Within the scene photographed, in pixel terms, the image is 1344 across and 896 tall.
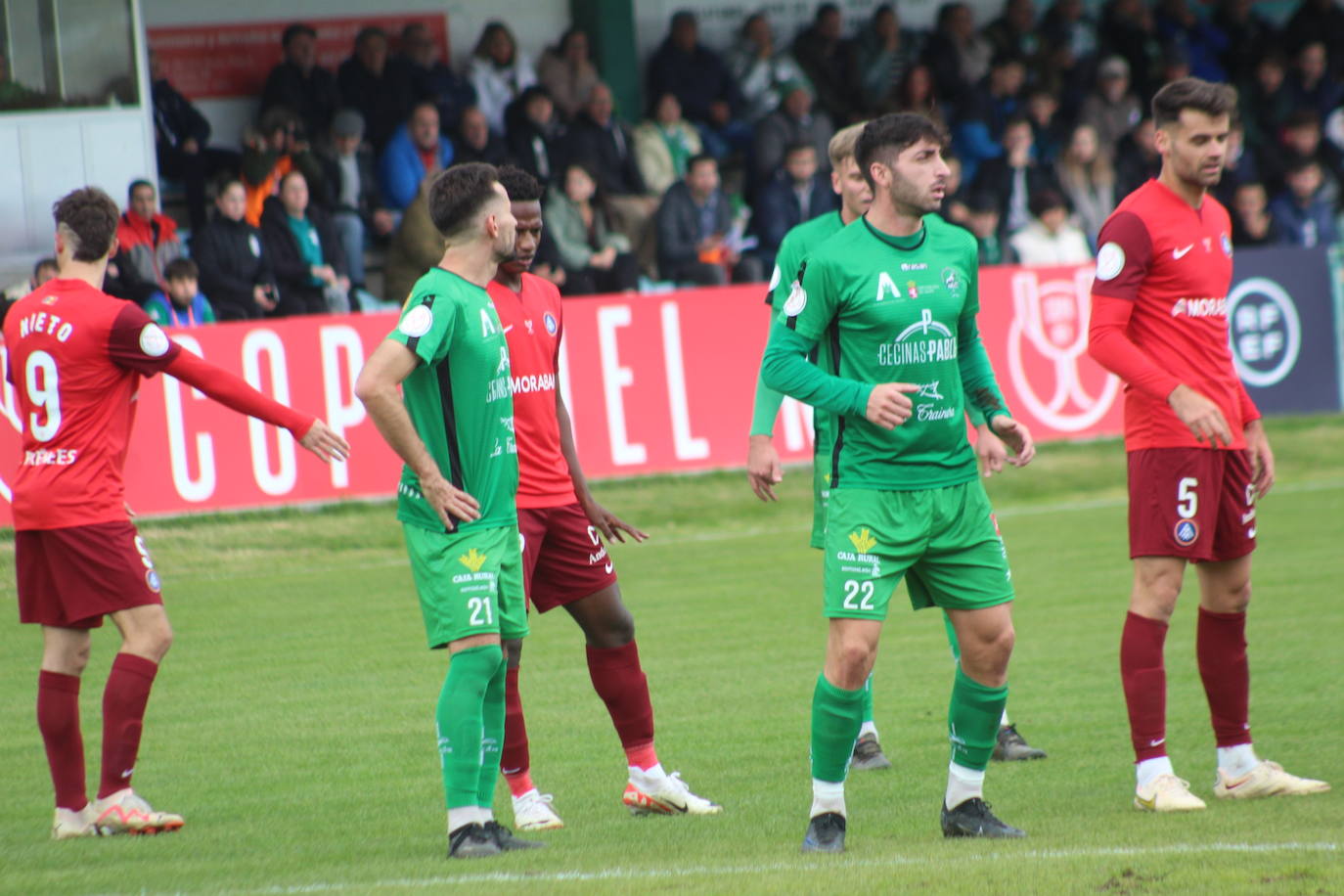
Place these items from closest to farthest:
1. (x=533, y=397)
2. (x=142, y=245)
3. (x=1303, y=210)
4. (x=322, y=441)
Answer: (x=322, y=441) < (x=533, y=397) < (x=142, y=245) < (x=1303, y=210)

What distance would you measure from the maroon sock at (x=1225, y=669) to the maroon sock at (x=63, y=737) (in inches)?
155

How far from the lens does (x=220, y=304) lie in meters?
15.0

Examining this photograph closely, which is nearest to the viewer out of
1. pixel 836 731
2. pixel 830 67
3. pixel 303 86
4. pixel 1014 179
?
pixel 836 731

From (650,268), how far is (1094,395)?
4458mm

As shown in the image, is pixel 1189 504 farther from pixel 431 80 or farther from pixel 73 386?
pixel 431 80

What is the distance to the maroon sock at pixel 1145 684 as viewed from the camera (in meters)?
6.15

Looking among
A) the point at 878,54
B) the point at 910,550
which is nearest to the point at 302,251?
the point at 878,54

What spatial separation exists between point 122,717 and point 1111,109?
1685cm

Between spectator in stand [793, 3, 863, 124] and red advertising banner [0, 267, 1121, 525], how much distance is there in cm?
571

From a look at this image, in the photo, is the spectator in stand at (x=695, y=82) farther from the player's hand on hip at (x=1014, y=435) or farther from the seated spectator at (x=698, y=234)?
the player's hand on hip at (x=1014, y=435)

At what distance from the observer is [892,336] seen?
565 cm

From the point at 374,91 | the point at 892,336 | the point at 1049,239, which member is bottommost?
the point at 892,336

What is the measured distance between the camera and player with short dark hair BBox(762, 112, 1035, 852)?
5.53m

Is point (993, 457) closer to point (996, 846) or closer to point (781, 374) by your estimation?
point (781, 374)
